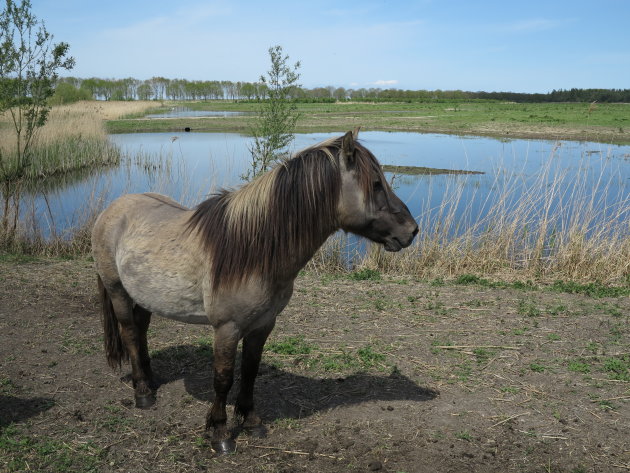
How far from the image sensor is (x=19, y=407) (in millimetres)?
3555

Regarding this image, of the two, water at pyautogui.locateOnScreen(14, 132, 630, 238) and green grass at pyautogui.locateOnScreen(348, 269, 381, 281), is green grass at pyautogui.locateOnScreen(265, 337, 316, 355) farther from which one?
water at pyautogui.locateOnScreen(14, 132, 630, 238)

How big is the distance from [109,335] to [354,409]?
2.03 metres

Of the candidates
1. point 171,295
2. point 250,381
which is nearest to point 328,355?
point 250,381

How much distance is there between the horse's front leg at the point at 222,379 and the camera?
9.86ft

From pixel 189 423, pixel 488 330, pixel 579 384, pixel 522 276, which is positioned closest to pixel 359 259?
pixel 522 276

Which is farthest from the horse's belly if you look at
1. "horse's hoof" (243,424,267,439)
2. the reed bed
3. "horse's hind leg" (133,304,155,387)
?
the reed bed

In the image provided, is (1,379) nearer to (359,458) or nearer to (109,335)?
(109,335)

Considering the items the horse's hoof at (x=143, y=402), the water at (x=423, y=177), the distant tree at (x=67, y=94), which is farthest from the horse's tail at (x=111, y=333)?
the distant tree at (x=67, y=94)

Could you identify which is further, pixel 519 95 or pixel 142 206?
pixel 519 95

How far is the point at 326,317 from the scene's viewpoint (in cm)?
545

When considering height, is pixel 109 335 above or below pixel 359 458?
above

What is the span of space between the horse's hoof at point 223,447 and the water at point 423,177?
4567 mm

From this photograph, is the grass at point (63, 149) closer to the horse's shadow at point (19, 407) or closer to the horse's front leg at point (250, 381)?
the horse's shadow at point (19, 407)

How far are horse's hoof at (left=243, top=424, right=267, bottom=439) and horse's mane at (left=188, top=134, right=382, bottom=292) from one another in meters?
1.10
